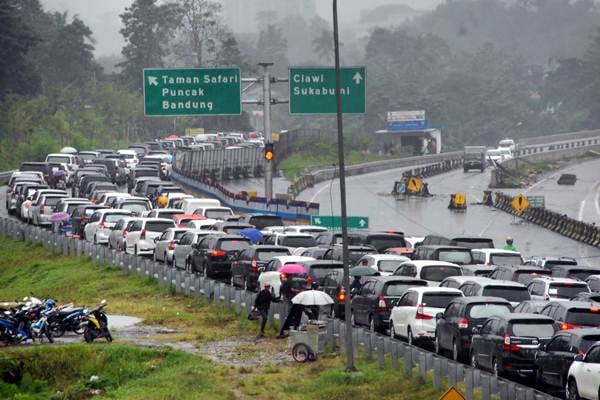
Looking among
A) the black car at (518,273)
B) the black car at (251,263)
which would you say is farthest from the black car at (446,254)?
the black car at (518,273)

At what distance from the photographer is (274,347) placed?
3797 cm

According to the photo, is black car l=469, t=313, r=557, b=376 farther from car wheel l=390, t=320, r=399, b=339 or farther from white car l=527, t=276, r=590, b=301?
white car l=527, t=276, r=590, b=301

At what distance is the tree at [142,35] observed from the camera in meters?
187

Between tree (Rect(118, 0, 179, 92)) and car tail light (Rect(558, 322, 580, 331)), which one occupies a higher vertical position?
tree (Rect(118, 0, 179, 92))

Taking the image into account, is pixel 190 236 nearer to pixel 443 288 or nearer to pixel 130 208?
pixel 130 208

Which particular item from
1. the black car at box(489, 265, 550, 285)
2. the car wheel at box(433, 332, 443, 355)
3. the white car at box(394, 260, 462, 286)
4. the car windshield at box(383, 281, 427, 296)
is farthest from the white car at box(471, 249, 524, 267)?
the car wheel at box(433, 332, 443, 355)

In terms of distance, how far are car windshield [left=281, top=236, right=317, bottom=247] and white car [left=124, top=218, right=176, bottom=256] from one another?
437cm

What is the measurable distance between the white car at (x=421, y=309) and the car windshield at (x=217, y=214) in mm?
28002

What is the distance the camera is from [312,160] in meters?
144

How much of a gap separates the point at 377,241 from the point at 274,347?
15.3 meters

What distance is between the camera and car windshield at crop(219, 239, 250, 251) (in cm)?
4766

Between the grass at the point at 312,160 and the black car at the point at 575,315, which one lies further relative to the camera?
the grass at the point at 312,160

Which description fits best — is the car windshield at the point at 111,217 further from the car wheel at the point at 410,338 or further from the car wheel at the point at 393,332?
the car wheel at the point at 410,338

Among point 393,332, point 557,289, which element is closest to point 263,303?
point 393,332
